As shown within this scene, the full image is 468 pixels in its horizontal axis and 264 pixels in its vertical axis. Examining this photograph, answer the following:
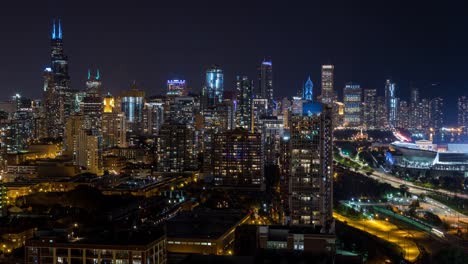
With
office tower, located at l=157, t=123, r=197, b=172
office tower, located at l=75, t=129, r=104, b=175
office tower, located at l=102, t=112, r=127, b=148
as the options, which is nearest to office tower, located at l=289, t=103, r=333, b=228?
office tower, located at l=157, t=123, r=197, b=172

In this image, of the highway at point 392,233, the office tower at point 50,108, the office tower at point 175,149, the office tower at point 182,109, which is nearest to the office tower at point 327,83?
the office tower at point 182,109

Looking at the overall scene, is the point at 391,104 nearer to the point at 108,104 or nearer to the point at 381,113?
the point at 381,113

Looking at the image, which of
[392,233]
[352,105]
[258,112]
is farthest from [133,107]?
[392,233]

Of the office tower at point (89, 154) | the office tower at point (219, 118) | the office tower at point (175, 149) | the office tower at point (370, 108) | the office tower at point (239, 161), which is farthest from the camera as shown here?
the office tower at point (370, 108)

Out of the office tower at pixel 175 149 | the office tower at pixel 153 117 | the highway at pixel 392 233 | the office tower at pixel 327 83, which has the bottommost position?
the highway at pixel 392 233

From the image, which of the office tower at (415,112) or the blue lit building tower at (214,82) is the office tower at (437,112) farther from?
the blue lit building tower at (214,82)

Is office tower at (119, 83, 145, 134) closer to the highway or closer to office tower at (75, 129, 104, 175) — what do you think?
office tower at (75, 129, 104, 175)

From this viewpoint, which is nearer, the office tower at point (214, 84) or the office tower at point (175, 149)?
the office tower at point (175, 149)
